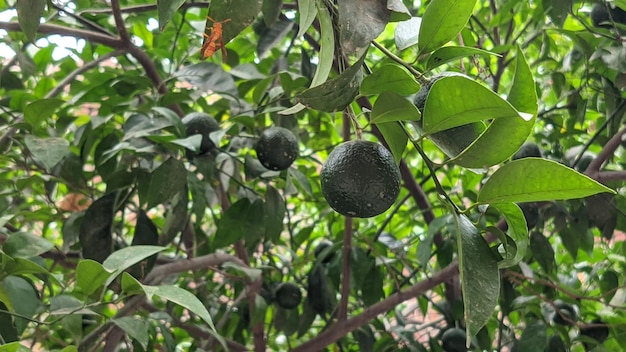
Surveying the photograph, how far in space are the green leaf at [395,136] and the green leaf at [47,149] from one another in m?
0.48

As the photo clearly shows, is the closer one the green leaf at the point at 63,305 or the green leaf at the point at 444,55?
the green leaf at the point at 444,55

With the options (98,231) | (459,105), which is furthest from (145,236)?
(459,105)

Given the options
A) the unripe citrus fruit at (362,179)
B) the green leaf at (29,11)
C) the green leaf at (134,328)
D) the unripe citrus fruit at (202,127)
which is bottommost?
the green leaf at (134,328)

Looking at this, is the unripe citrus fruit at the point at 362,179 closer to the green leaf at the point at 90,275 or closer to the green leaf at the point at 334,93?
the green leaf at the point at 334,93

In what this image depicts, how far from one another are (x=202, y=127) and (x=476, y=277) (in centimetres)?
60

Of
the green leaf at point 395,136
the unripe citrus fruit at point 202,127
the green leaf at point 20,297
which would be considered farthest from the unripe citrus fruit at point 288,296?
the green leaf at point 395,136

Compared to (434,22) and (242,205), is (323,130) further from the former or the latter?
(434,22)

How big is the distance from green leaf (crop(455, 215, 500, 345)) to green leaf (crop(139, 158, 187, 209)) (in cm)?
51

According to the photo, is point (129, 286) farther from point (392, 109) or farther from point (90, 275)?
point (392, 109)

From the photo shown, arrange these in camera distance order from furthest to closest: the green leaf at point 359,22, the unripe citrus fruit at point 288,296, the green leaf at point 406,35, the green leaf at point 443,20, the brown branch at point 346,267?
1. the unripe citrus fruit at point 288,296
2. the brown branch at point 346,267
3. the green leaf at point 406,35
4. the green leaf at point 443,20
5. the green leaf at point 359,22

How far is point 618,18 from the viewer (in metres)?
1.05

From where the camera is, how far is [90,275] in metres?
Answer: 0.69

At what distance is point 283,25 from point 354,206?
2.03ft

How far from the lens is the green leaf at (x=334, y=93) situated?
1.45ft
